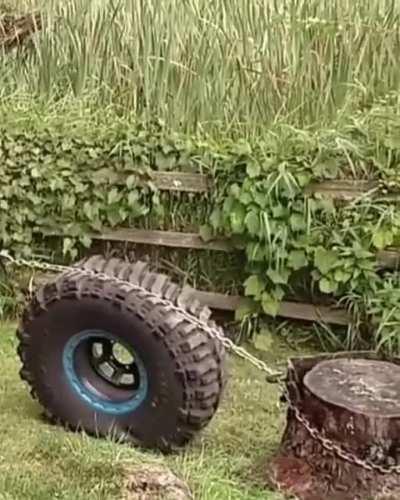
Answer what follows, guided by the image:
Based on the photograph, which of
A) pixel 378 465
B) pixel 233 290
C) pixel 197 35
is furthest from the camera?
pixel 197 35

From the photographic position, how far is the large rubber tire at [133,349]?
3.42 meters

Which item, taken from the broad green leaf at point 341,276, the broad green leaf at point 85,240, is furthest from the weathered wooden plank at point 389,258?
the broad green leaf at point 85,240

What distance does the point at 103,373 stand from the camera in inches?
147

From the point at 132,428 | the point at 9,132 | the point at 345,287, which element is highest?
the point at 9,132

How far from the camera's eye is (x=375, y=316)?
438 cm

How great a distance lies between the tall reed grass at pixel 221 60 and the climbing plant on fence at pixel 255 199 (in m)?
0.23

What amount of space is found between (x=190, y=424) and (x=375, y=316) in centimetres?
127

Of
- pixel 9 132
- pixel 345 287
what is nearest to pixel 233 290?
pixel 345 287

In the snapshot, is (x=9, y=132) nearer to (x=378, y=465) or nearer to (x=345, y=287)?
(x=345, y=287)

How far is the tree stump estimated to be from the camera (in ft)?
9.95

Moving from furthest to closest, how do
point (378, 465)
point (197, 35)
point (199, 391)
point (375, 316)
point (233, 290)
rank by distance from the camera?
point (197, 35) < point (233, 290) < point (375, 316) < point (199, 391) < point (378, 465)

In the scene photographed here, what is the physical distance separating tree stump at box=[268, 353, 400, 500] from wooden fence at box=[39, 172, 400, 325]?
124cm

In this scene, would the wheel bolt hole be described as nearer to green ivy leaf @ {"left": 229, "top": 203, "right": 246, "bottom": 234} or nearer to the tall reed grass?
green ivy leaf @ {"left": 229, "top": 203, "right": 246, "bottom": 234}

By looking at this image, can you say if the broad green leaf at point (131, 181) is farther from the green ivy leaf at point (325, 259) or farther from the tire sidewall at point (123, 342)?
the tire sidewall at point (123, 342)
